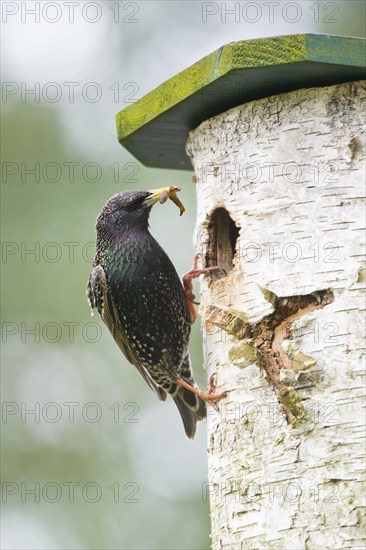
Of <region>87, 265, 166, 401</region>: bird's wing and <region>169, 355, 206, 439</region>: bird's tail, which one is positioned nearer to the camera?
<region>87, 265, 166, 401</region>: bird's wing

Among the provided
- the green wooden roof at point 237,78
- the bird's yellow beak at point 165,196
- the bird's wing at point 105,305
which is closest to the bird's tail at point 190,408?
the bird's wing at point 105,305

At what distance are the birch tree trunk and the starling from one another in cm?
72

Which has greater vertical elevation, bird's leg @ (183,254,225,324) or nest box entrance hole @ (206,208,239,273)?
nest box entrance hole @ (206,208,239,273)

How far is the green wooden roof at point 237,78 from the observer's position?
3.71m

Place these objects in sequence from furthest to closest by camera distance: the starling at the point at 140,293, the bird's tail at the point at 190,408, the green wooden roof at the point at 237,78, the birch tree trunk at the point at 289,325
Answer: the bird's tail at the point at 190,408, the starling at the point at 140,293, the green wooden roof at the point at 237,78, the birch tree trunk at the point at 289,325

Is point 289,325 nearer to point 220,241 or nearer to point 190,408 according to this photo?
point 220,241

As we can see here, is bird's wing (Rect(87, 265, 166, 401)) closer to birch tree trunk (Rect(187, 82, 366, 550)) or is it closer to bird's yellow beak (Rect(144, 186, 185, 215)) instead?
→ bird's yellow beak (Rect(144, 186, 185, 215))

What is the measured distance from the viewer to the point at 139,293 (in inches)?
187

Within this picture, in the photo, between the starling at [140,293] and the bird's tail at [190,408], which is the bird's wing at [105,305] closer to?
the starling at [140,293]

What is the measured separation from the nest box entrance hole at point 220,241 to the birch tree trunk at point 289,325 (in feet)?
0.09

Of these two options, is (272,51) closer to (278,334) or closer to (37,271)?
(278,334)

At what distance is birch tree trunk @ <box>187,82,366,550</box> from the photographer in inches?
135

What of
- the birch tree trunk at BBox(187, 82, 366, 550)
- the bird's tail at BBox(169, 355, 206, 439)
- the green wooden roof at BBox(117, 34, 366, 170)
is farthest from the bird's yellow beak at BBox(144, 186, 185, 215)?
the bird's tail at BBox(169, 355, 206, 439)

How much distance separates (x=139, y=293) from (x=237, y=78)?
1291 mm
